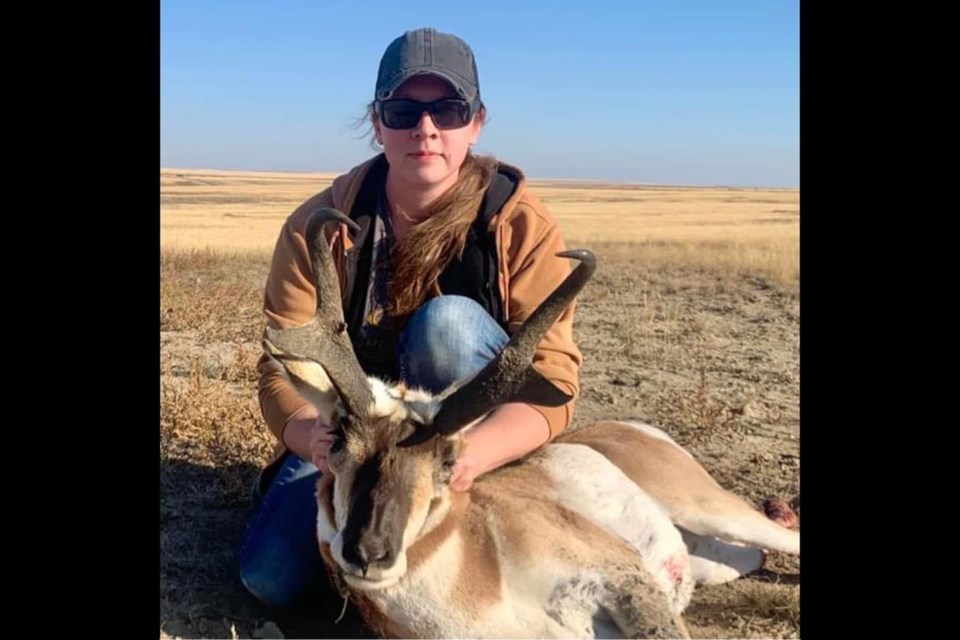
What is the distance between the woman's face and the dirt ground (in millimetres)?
2319

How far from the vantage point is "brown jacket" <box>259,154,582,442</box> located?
5.03 meters

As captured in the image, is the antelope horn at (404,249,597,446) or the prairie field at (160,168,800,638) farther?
the prairie field at (160,168,800,638)

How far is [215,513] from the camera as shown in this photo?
6238 mm

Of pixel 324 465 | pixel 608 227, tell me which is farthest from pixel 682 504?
pixel 608 227

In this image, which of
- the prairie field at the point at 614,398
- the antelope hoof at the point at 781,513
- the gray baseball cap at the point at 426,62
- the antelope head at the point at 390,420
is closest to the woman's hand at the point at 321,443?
the antelope head at the point at 390,420

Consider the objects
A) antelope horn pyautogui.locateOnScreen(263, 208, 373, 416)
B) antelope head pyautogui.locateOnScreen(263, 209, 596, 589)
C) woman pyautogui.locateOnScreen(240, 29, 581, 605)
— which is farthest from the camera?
woman pyautogui.locateOnScreen(240, 29, 581, 605)

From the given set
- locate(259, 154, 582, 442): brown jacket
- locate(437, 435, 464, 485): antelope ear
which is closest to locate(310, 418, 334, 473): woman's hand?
locate(437, 435, 464, 485): antelope ear

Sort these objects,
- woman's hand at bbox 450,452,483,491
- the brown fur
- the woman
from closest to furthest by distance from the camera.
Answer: woman's hand at bbox 450,452,483,491 → the woman → the brown fur

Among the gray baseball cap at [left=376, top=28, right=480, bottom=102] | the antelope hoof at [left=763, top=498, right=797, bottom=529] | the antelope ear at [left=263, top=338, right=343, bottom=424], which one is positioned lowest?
the antelope hoof at [left=763, top=498, right=797, bottom=529]

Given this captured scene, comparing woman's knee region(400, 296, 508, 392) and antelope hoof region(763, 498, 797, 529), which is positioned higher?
woman's knee region(400, 296, 508, 392)

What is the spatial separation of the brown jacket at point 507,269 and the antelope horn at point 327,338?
82 cm

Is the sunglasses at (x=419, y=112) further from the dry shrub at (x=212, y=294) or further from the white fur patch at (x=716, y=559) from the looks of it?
the dry shrub at (x=212, y=294)

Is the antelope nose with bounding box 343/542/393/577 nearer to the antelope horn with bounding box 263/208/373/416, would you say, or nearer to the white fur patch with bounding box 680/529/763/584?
the antelope horn with bounding box 263/208/373/416
